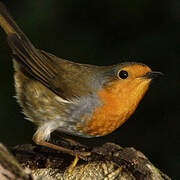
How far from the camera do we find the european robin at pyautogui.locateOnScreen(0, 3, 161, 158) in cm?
461

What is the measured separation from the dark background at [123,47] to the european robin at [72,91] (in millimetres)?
1212

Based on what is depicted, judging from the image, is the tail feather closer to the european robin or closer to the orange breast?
the european robin

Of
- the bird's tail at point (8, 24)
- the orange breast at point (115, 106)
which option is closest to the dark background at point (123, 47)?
the bird's tail at point (8, 24)

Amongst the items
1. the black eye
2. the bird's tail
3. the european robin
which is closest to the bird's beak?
the european robin

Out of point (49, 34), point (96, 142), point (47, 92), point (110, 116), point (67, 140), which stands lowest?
point (96, 142)

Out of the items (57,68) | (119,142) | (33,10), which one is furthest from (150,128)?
(33,10)

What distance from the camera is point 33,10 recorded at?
6234 millimetres

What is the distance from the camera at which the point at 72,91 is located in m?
4.76

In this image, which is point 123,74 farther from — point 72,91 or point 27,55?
point 27,55

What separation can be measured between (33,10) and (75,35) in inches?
27.3

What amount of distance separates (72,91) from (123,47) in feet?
5.57

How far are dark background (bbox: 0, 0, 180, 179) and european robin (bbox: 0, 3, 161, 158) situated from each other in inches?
47.7

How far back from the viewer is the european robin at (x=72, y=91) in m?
4.61

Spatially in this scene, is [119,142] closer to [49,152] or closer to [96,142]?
[96,142]
